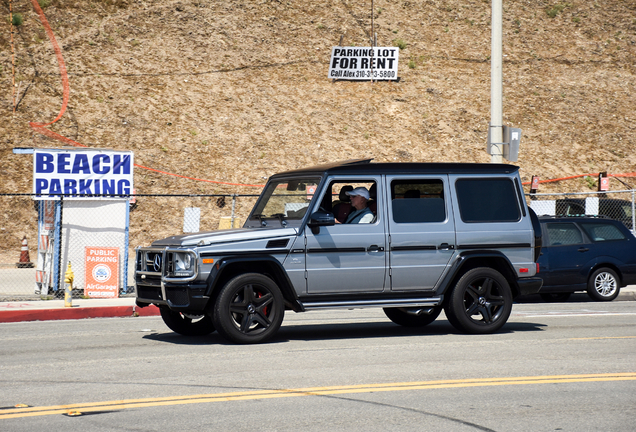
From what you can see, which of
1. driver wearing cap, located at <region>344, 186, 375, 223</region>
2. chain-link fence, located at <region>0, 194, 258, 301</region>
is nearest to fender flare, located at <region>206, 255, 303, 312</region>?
driver wearing cap, located at <region>344, 186, 375, 223</region>

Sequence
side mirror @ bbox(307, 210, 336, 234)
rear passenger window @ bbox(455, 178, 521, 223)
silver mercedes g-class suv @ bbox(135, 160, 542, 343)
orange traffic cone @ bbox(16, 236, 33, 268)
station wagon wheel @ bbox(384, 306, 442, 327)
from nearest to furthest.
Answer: silver mercedes g-class suv @ bbox(135, 160, 542, 343) < side mirror @ bbox(307, 210, 336, 234) < rear passenger window @ bbox(455, 178, 521, 223) < station wagon wheel @ bbox(384, 306, 442, 327) < orange traffic cone @ bbox(16, 236, 33, 268)

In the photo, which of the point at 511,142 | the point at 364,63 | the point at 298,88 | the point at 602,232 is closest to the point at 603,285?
the point at 602,232

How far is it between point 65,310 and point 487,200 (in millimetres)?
7434

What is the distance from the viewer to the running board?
9.21 meters

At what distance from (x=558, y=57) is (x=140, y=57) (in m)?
25.3

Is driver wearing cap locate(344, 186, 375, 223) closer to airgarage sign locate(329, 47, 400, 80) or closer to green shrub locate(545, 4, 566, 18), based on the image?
airgarage sign locate(329, 47, 400, 80)

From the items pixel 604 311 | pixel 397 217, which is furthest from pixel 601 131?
pixel 397 217

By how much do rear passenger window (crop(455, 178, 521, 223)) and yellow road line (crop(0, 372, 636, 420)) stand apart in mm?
3243

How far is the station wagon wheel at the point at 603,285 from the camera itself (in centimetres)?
1538

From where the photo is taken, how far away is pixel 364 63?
4191cm

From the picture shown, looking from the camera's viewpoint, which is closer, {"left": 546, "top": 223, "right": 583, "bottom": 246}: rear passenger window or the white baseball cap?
the white baseball cap

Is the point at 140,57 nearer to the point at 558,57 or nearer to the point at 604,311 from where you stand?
the point at 558,57

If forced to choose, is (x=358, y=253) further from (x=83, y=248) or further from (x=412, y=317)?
(x=83, y=248)

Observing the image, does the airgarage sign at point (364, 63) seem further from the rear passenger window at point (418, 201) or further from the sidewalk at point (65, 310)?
the rear passenger window at point (418, 201)
